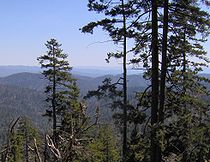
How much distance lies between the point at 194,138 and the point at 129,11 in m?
4.68

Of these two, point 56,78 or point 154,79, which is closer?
point 154,79

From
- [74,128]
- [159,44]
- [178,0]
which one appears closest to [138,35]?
[159,44]

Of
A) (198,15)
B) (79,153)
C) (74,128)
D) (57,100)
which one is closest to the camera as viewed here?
(79,153)

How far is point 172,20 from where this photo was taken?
1081 cm

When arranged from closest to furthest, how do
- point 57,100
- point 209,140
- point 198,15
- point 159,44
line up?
point 198,15 < point 159,44 < point 209,140 < point 57,100

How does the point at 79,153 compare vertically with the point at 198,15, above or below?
below

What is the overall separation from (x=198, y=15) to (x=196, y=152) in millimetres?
4640

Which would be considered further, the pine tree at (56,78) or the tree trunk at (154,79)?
the pine tree at (56,78)

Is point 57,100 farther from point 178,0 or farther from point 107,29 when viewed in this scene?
point 178,0

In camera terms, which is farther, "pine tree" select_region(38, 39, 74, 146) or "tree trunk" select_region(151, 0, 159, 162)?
"pine tree" select_region(38, 39, 74, 146)

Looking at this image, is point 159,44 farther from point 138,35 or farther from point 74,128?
point 74,128

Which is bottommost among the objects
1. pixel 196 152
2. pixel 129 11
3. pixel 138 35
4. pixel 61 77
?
pixel 196 152

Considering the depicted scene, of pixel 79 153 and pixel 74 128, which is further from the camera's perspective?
pixel 74 128

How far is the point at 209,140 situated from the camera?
1171 cm
